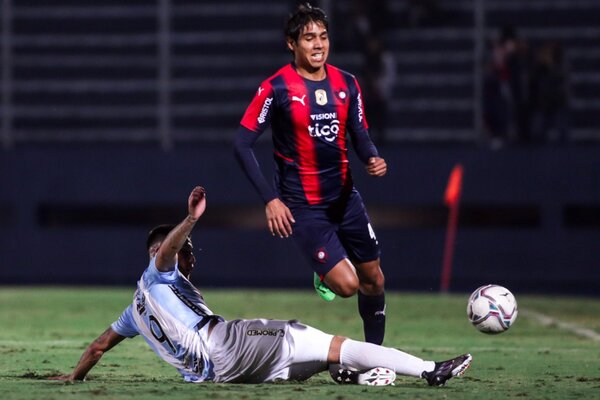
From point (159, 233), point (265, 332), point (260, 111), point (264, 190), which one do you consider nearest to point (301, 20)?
point (260, 111)

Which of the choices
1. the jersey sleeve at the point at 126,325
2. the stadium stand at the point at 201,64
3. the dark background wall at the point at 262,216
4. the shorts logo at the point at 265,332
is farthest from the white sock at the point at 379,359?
the stadium stand at the point at 201,64

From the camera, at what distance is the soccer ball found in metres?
9.16

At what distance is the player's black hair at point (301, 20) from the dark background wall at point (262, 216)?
10321mm

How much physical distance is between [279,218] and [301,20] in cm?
145

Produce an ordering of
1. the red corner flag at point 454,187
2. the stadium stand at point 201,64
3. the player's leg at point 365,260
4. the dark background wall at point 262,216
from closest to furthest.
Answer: the player's leg at point 365,260
the red corner flag at point 454,187
the dark background wall at point 262,216
the stadium stand at point 201,64

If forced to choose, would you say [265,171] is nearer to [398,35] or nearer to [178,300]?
[398,35]

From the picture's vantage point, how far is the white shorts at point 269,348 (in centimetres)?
785

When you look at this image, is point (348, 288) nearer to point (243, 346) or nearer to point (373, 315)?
point (373, 315)

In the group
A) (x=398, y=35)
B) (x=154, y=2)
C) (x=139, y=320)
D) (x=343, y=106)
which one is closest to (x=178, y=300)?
(x=139, y=320)

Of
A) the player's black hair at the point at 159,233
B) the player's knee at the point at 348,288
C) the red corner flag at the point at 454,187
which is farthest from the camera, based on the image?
the red corner flag at the point at 454,187

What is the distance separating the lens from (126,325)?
8188 mm

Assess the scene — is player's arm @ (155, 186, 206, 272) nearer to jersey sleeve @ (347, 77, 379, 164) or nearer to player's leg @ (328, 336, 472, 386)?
player's leg @ (328, 336, 472, 386)

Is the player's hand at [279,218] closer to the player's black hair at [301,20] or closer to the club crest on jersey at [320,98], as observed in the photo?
the club crest on jersey at [320,98]

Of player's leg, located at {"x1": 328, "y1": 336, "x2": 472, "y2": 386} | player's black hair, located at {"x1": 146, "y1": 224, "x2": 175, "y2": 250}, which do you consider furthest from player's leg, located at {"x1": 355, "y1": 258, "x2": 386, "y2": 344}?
player's black hair, located at {"x1": 146, "y1": 224, "x2": 175, "y2": 250}
